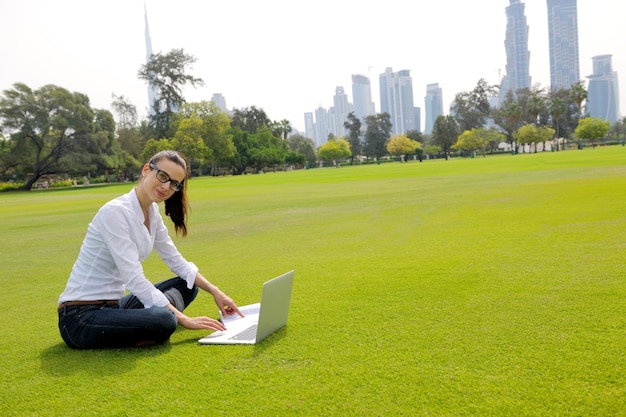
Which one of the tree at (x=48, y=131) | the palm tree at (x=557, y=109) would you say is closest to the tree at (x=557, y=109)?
the palm tree at (x=557, y=109)

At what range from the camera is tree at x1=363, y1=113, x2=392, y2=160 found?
137 m

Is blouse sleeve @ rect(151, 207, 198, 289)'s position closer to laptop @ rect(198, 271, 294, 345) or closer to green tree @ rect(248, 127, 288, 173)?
laptop @ rect(198, 271, 294, 345)

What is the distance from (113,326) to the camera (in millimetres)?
4090

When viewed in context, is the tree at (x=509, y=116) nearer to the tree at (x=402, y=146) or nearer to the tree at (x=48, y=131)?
the tree at (x=402, y=146)

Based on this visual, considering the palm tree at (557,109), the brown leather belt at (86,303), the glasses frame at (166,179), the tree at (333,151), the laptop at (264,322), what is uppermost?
the palm tree at (557,109)

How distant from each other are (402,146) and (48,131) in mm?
80749

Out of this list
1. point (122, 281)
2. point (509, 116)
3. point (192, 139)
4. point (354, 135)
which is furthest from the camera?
point (354, 135)

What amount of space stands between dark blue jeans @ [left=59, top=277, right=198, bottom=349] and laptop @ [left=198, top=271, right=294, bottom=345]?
364 millimetres

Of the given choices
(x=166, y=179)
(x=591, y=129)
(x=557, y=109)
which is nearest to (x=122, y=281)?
(x=166, y=179)

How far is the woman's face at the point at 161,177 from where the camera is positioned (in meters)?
4.22

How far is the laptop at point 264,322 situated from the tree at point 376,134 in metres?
134

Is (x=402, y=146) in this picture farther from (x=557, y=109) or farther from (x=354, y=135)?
(x=557, y=109)

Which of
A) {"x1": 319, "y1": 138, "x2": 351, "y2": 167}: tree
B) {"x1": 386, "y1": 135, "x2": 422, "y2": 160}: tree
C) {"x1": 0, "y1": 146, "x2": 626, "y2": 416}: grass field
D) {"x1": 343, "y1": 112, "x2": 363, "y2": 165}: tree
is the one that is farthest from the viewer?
{"x1": 343, "y1": 112, "x2": 363, "y2": 165}: tree

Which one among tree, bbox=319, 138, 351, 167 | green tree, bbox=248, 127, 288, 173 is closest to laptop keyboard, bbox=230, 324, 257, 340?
green tree, bbox=248, 127, 288, 173
